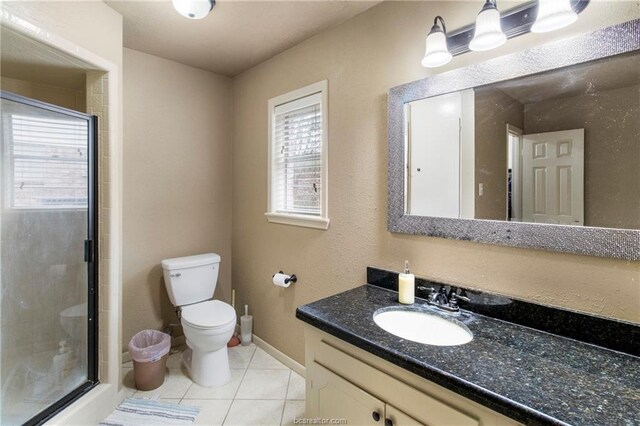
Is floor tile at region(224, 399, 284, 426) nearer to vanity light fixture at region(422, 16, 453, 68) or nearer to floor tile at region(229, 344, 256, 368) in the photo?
floor tile at region(229, 344, 256, 368)

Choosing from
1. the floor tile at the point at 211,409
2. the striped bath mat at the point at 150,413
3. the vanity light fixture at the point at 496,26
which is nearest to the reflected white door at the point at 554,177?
the vanity light fixture at the point at 496,26

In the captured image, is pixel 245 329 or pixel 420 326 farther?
pixel 245 329

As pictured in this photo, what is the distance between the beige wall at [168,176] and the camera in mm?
2305

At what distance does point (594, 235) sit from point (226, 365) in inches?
85.7

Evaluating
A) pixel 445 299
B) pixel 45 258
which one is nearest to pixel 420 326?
pixel 445 299

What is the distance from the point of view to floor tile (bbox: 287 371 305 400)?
6.42 ft

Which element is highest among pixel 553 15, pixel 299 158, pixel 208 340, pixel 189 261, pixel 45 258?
pixel 553 15

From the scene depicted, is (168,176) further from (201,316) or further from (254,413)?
(254,413)

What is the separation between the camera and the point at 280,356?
2.34 metres

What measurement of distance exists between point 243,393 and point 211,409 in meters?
0.22

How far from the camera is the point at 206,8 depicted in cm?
164

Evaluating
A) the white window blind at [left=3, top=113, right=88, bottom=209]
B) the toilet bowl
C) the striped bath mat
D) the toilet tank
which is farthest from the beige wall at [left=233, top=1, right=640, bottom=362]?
the white window blind at [left=3, top=113, right=88, bottom=209]

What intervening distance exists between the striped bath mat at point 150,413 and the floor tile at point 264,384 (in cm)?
31

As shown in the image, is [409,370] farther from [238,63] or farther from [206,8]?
[238,63]
